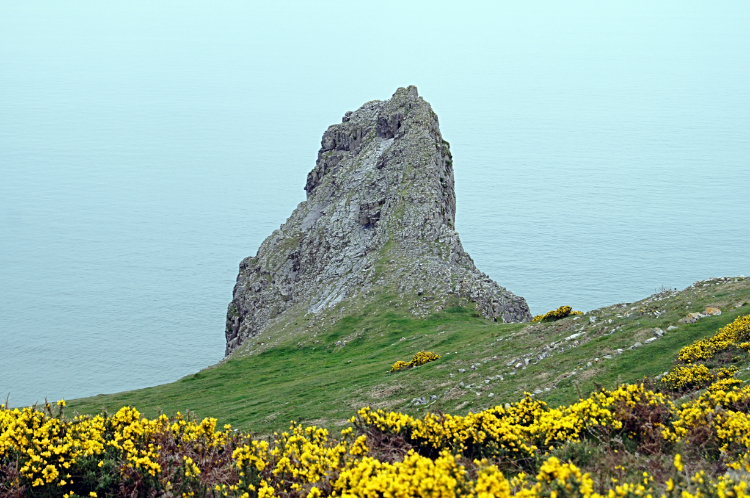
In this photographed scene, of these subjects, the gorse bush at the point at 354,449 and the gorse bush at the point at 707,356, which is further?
the gorse bush at the point at 707,356

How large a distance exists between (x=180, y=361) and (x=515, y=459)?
14505 cm

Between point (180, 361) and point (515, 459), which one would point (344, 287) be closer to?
point (515, 459)

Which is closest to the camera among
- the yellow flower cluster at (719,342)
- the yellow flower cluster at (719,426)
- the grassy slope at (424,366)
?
the yellow flower cluster at (719,426)

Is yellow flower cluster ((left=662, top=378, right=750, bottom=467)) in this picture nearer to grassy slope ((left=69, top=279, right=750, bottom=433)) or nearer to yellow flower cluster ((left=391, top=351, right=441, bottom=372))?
grassy slope ((left=69, top=279, right=750, bottom=433))

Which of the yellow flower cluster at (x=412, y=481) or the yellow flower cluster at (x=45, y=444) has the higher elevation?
the yellow flower cluster at (x=45, y=444)

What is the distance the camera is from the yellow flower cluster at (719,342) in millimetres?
26047

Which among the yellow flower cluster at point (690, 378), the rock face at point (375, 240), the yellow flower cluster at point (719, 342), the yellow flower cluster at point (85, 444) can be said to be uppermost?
the rock face at point (375, 240)

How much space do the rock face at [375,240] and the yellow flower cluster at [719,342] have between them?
31381 mm

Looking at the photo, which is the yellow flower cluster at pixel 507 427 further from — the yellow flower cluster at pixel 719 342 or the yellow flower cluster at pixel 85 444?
the yellow flower cluster at pixel 719 342

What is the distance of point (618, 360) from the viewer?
29.0 meters

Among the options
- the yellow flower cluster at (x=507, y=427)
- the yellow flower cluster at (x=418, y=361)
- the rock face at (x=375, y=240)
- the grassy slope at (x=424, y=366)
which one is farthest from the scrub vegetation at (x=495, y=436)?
the rock face at (x=375, y=240)

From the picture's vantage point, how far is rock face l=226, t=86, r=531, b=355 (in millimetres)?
63094

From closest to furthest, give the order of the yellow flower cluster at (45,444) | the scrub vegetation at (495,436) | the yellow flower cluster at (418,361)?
the scrub vegetation at (495,436), the yellow flower cluster at (45,444), the yellow flower cluster at (418,361)

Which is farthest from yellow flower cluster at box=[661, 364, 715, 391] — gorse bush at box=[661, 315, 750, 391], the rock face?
the rock face
